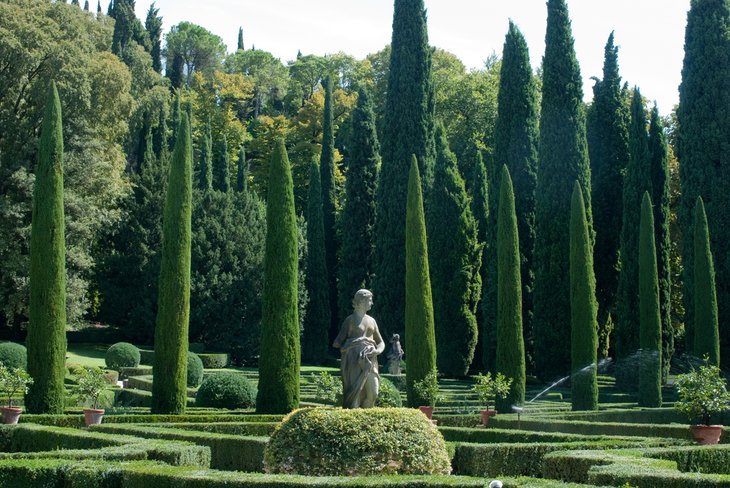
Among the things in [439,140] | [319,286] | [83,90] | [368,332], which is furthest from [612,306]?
[368,332]

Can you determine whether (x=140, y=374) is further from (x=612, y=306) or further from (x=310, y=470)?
(x=310, y=470)

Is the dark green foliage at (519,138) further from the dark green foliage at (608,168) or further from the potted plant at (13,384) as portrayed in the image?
the potted plant at (13,384)

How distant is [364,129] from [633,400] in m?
21.1

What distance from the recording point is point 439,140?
40281mm

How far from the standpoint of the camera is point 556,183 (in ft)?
109

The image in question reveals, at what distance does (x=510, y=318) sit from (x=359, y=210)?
22173mm

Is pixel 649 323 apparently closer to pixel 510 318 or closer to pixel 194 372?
pixel 510 318

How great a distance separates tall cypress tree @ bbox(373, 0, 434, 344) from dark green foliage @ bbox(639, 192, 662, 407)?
13.5m

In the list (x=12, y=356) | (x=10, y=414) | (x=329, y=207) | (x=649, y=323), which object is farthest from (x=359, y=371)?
(x=329, y=207)

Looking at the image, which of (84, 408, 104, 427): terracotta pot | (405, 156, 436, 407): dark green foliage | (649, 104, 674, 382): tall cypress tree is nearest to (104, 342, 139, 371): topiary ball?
Result: (405, 156, 436, 407): dark green foliage

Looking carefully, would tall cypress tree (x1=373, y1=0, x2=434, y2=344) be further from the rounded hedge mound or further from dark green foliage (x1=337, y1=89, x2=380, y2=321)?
the rounded hedge mound

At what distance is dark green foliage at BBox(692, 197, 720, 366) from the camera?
1113 inches

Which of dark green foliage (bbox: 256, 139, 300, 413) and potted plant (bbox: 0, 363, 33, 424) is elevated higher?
dark green foliage (bbox: 256, 139, 300, 413)

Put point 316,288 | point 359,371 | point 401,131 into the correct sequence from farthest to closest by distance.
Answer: point 316,288, point 401,131, point 359,371
